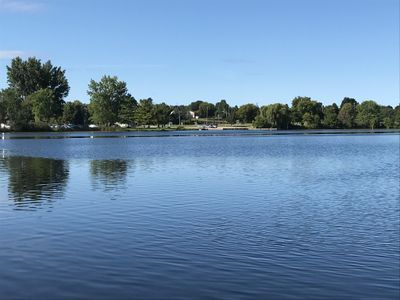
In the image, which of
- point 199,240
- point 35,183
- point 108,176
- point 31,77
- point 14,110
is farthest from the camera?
point 31,77

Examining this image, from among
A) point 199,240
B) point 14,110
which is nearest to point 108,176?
point 199,240

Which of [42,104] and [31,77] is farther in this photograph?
[31,77]

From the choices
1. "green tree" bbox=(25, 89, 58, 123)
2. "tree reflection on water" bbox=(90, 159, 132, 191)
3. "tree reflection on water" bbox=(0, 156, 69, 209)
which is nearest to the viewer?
"tree reflection on water" bbox=(0, 156, 69, 209)

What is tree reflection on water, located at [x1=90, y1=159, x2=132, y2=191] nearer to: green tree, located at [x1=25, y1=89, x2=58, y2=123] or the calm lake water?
the calm lake water

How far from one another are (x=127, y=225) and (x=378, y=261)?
9.47 metres

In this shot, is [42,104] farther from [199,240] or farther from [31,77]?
[199,240]

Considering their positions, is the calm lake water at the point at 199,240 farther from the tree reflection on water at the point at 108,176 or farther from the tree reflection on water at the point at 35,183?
the tree reflection on water at the point at 108,176

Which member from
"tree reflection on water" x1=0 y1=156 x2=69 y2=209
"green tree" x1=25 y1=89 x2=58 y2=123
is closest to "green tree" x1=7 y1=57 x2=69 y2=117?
"green tree" x1=25 y1=89 x2=58 y2=123

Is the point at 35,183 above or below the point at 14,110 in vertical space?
below

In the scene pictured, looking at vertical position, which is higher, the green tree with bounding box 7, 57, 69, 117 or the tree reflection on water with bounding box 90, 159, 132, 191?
the green tree with bounding box 7, 57, 69, 117

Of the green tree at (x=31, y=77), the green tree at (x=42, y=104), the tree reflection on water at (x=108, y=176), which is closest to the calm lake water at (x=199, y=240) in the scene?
the tree reflection on water at (x=108, y=176)

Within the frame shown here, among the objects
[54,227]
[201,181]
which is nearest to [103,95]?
[201,181]

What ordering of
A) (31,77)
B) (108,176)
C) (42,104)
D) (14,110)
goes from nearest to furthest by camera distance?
(108,176) → (14,110) → (42,104) → (31,77)

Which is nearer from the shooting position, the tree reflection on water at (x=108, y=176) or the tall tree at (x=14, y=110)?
Answer: the tree reflection on water at (x=108, y=176)
